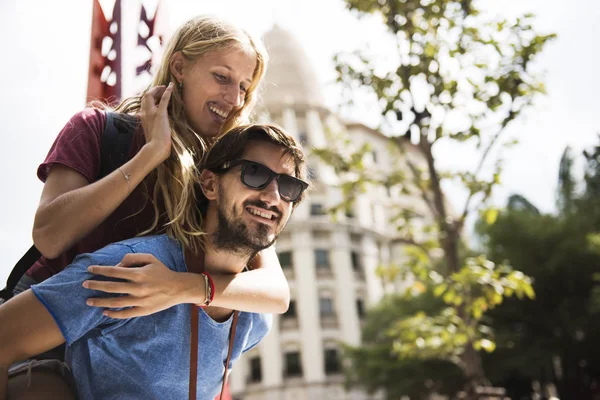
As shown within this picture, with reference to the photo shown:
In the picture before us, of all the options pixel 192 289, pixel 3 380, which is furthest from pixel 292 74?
pixel 3 380

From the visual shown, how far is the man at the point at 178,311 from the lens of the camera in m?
1.58

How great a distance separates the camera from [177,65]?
2330 millimetres

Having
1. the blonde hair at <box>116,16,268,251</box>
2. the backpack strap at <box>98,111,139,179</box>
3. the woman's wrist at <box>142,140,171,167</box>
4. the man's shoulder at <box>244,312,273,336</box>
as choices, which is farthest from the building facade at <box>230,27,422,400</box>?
the woman's wrist at <box>142,140,171,167</box>

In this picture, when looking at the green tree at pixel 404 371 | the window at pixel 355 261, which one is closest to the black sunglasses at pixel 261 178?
the green tree at pixel 404 371

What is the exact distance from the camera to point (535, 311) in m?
23.5

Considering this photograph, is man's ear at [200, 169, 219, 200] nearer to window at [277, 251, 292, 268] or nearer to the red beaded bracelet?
the red beaded bracelet

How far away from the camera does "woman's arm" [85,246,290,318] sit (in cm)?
162

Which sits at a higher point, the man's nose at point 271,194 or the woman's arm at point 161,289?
the man's nose at point 271,194

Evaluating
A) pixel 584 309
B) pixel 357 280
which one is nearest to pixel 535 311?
pixel 584 309

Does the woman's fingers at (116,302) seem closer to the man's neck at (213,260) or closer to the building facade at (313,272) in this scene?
the man's neck at (213,260)

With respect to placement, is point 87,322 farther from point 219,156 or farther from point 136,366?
point 219,156

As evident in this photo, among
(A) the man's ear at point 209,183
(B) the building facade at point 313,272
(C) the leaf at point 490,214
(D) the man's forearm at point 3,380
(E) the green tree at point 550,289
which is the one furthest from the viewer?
(B) the building facade at point 313,272

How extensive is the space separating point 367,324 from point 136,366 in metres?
33.6

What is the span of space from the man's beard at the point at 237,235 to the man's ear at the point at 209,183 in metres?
0.08
